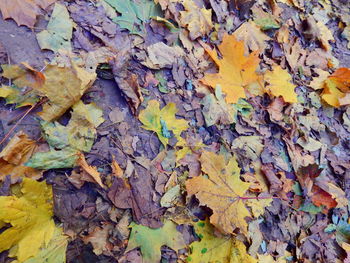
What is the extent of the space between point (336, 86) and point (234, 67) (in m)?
1.13

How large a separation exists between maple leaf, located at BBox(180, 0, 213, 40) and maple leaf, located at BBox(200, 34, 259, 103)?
0.22 meters

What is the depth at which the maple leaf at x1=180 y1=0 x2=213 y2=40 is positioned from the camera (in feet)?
7.84

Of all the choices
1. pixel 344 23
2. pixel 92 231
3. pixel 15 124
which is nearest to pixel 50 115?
pixel 15 124

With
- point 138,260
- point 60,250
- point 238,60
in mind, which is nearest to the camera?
point 60,250

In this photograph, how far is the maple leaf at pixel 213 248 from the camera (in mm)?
1784

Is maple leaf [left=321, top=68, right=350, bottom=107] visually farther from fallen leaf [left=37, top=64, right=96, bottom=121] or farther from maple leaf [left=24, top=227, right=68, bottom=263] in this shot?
maple leaf [left=24, top=227, right=68, bottom=263]

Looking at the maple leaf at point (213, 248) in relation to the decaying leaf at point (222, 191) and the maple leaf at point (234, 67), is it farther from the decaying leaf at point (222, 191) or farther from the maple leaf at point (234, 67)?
the maple leaf at point (234, 67)

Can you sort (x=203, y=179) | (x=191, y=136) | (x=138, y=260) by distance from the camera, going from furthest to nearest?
(x=191, y=136), (x=203, y=179), (x=138, y=260)

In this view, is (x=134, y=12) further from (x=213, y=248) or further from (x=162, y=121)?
(x=213, y=248)

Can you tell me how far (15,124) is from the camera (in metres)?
1.68

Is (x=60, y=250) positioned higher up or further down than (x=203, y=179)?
further down

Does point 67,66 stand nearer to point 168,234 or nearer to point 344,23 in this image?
point 168,234

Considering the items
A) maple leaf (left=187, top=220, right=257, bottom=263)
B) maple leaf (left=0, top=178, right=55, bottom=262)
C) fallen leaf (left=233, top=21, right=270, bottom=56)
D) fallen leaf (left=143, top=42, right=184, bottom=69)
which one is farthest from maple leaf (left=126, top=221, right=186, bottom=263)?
fallen leaf (left=233, top=21, right=270, bottom=56)

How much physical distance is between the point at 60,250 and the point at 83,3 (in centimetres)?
168
